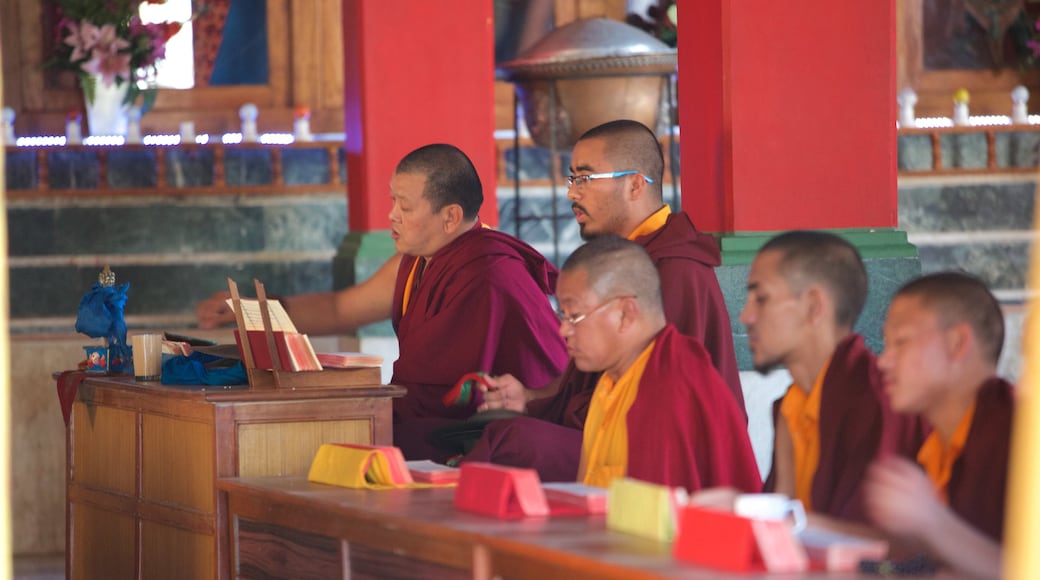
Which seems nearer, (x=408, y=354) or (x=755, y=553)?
(x=755, y=553)

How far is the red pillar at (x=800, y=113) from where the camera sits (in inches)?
210

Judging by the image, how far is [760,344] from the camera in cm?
320

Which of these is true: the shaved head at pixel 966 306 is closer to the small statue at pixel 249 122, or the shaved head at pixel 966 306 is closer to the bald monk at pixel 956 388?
the bald monk at pixel 956 388

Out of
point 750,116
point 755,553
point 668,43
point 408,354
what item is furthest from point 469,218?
point 668,43

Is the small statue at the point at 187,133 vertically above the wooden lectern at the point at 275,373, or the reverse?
the small statue at the point at 187,133

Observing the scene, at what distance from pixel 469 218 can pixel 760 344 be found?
82.0 inches

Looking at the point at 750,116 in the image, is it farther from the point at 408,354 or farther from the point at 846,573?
the point at 846,573

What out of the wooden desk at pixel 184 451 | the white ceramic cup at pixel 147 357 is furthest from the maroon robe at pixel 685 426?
the white ceramic cup at pixel 147 357

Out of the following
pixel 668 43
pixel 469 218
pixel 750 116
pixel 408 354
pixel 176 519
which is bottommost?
pixel 176 519

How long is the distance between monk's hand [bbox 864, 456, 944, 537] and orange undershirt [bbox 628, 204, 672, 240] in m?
2.28

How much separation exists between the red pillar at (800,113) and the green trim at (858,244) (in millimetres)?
30

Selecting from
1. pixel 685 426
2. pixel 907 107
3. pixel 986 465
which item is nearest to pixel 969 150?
pixel 907 107

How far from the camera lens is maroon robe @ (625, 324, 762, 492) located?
10.9 feet

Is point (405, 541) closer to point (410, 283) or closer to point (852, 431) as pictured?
point (852, 431)
